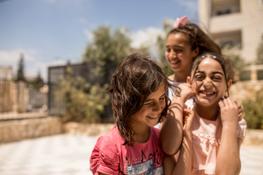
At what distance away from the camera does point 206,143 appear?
83 centimetres

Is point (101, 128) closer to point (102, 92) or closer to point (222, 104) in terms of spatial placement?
point (102, 92)

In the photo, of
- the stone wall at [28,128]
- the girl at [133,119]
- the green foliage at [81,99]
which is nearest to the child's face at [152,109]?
the girl at [133,119]

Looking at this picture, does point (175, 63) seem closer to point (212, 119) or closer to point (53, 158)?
point (212, 119)

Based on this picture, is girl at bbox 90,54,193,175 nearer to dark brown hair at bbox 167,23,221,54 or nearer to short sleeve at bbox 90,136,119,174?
short sleeve at bbox 90,136,119,174

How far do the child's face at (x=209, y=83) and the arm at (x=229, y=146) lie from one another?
56 millimetres

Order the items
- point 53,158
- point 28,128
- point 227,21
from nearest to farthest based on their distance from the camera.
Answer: point 53,158 → point 28,128 → point 227,21

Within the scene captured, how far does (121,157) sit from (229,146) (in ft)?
0.96

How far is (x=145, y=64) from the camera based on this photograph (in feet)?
2.35

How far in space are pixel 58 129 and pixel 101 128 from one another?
1412mm

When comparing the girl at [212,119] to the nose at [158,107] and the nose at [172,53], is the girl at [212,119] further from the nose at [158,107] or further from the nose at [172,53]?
the nose at [172,53]

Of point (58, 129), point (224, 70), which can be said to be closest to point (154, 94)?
point (224, 70)

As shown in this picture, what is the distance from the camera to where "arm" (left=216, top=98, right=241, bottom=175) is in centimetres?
75

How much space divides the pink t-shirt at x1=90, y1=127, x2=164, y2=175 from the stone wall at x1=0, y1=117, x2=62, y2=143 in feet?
21.6

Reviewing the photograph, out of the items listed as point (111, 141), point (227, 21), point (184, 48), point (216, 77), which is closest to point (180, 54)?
point (184, 48)
